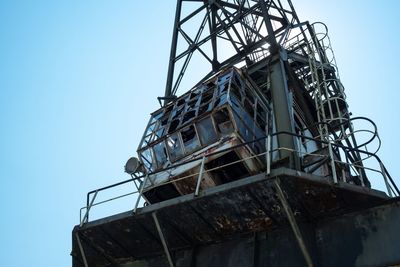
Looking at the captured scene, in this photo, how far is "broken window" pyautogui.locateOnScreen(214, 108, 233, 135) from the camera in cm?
1176

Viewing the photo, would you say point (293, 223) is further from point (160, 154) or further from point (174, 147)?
point (160, 154)

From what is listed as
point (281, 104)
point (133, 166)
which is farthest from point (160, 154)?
point (281, 104)

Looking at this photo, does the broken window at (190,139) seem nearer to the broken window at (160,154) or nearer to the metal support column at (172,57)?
the broken window at (160,154)

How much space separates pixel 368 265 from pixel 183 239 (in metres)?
4.15

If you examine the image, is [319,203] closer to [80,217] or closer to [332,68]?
[80,217]

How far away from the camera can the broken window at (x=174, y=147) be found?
12.5 metres

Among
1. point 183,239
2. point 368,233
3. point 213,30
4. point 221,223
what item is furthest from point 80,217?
point 213,30

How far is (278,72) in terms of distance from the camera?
13.2 meters

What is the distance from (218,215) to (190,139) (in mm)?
3182

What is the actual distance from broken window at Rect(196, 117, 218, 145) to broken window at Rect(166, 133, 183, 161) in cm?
77

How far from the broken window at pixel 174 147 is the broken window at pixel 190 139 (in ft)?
0.60

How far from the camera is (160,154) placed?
13.0 metres

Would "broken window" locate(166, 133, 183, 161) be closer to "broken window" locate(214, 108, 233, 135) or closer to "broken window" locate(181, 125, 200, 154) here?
"broken window" locate(181, 125, 200, 154)

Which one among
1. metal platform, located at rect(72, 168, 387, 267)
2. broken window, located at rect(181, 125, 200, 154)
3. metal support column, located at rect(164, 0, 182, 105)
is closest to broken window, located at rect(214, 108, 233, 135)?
broken window, located at rect(181, 125, 200, 154)
